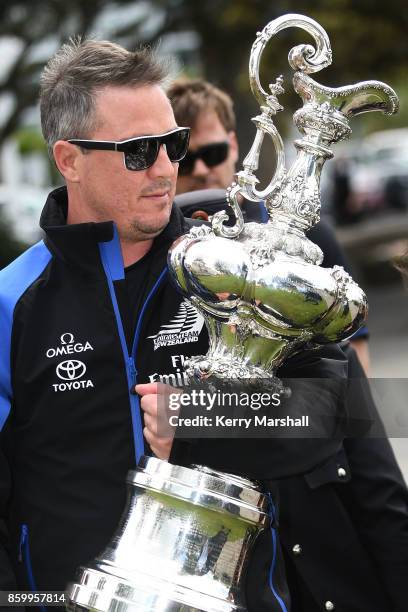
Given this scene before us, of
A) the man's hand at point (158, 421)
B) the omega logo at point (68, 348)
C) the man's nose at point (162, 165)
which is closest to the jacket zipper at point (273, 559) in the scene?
the man's hand at point (158, 421)

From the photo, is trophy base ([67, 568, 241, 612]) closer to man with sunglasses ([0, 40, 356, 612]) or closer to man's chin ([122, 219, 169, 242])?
man with sunglasses ([0, 40, 356, 612])

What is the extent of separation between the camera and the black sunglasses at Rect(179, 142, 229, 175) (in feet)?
13.3

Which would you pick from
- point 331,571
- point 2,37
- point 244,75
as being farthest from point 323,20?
point 331,571

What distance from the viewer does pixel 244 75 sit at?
13.2 m

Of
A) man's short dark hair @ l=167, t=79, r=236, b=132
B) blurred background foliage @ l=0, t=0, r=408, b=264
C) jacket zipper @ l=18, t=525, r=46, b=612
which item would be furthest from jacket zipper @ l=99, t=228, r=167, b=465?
blurred background foliage @ l=0, t=0, r=408, b=264

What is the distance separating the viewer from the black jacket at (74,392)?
95.8 inches

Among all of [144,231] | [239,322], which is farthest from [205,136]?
[239,322]

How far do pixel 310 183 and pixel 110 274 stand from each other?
0.57 m

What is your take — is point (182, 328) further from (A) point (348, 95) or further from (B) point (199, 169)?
(B) point (199, 169)

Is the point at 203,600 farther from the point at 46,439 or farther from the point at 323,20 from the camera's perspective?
the point at 323,20

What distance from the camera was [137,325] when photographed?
2.47 metres

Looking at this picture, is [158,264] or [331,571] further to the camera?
[331,571]

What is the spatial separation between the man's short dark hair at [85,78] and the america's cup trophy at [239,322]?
0.44 metres

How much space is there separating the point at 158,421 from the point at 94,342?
0.35 m
